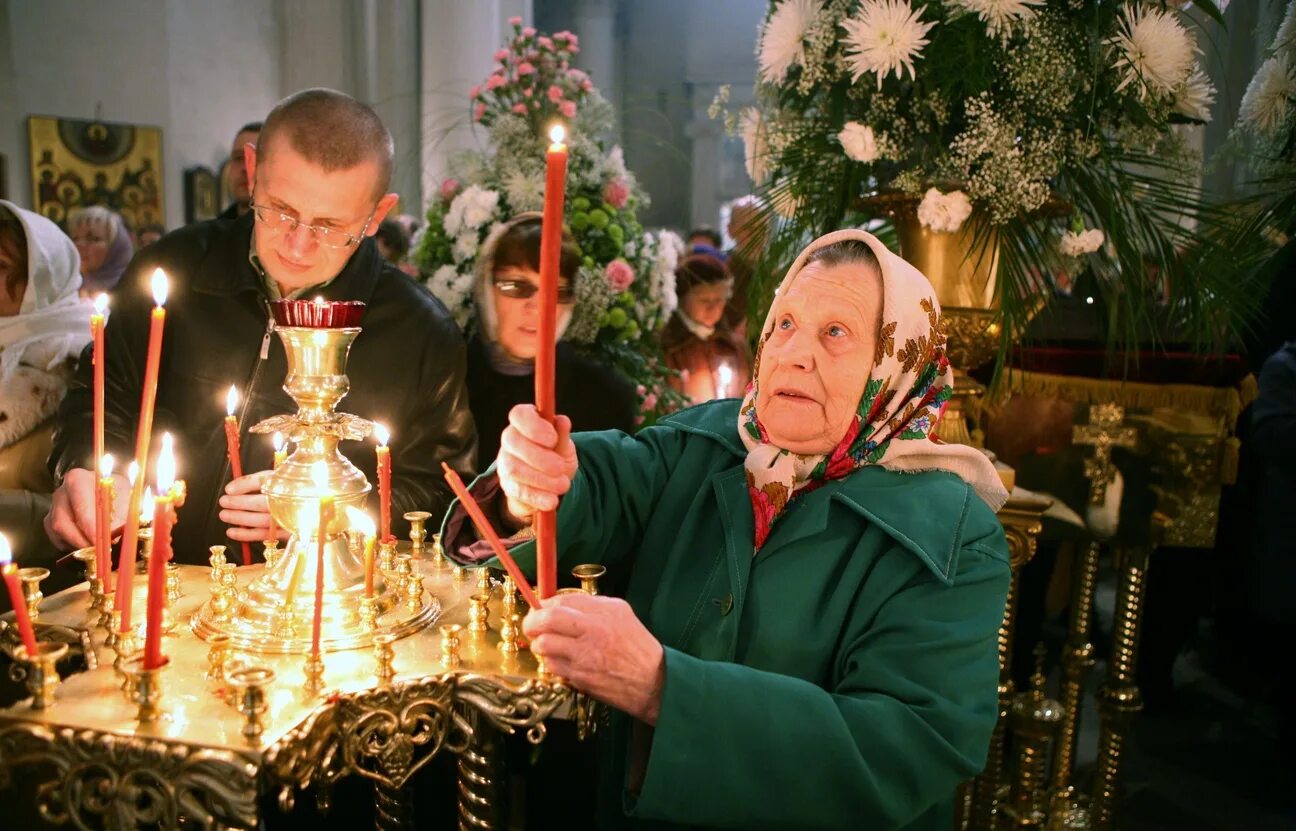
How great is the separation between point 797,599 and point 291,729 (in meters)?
0.83

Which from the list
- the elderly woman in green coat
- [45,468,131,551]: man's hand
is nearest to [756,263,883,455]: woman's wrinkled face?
Answer: the elderly woman in green coat

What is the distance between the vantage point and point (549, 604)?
1252 millimetres

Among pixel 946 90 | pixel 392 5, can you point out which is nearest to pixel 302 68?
pixel 392 5

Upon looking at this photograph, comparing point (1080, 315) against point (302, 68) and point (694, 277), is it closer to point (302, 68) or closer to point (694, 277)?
point (694, 277)

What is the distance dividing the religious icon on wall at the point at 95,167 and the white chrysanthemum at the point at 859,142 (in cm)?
724

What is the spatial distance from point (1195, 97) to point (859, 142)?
0.82 m

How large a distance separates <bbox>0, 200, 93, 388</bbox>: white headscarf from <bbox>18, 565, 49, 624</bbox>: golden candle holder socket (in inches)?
63.5

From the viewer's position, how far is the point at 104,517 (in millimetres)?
1456

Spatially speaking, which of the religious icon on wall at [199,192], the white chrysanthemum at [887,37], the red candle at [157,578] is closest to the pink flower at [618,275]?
the white chrysanthemum at [887,37]

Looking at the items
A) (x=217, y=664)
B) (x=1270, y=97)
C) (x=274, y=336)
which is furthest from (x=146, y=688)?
(x=1270, y=97)

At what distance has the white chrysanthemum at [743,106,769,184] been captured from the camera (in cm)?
271

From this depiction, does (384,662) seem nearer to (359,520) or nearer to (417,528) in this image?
(359,520)

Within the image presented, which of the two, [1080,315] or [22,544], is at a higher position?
[1080,315]

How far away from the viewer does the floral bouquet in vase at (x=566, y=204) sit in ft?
11.1
